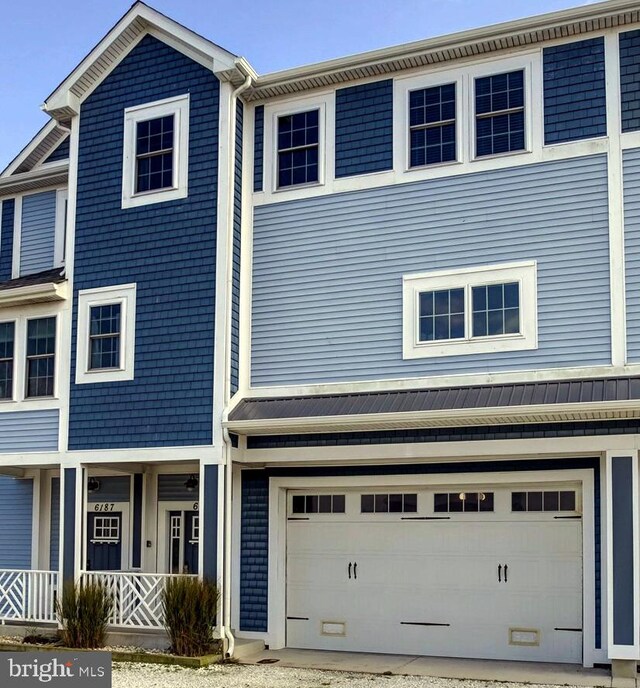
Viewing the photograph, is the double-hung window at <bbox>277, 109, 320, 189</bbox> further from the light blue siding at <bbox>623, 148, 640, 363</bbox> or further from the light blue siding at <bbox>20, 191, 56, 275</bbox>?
the light blue siding at <bbox>20, 191, 56, 275</bbox>

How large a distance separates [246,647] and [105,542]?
4.07m

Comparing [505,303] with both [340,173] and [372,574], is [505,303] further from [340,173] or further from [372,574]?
[372,574]

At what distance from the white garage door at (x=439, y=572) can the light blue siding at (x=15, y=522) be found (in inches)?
202

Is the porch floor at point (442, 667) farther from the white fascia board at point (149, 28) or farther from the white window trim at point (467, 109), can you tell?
the white fascia board at point (149, 28)

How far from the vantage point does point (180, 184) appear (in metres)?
14.6

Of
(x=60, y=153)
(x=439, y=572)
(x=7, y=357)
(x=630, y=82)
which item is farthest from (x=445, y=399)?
(x=60, y=153)

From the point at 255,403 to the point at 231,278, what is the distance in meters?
1.84

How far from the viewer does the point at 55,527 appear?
16672 mm

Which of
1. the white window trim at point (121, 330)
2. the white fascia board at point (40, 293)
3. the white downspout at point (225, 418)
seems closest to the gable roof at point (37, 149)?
the white fascia board at point (40, 293)

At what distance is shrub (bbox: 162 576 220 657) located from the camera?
1298 centimetres

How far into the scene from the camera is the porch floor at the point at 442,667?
38.1ft

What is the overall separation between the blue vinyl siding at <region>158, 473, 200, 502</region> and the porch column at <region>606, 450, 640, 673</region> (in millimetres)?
6922

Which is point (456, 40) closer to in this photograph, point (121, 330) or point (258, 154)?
point (258, 154)

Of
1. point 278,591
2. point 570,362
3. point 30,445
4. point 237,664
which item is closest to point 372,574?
point 278,591
